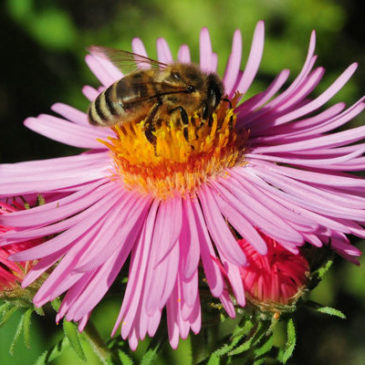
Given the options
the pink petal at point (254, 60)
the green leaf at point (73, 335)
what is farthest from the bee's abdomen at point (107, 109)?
the green leaf at point (73, 335)

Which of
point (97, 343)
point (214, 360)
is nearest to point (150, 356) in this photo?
point (214, 360)

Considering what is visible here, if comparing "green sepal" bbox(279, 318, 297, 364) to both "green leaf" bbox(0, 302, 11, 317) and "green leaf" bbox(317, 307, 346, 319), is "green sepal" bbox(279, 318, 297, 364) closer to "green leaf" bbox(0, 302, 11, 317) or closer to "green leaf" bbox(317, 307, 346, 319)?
"green leaf" bbox(317, 307, 346, 319)

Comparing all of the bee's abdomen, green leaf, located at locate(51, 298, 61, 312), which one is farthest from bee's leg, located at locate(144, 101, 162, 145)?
green leaf, located at locate(51, 298, 61, 312)

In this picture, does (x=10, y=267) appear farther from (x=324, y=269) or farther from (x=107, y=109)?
(x=324, y=269)

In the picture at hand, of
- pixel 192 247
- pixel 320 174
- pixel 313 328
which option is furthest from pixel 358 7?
pixel 192 247

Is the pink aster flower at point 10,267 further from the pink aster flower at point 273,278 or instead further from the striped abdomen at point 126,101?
the pink aster flower at point 273,278

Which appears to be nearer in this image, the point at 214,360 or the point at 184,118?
the point at 214,360

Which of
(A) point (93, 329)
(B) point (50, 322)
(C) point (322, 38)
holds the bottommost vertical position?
(B) point (50, 322)

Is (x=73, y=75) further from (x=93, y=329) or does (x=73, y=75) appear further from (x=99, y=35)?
(x=93, y=329)
